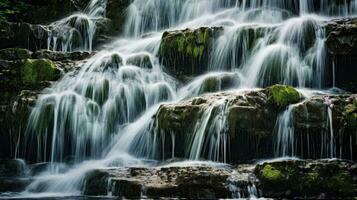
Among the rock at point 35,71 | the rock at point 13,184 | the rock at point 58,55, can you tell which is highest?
the rock at point 58,55

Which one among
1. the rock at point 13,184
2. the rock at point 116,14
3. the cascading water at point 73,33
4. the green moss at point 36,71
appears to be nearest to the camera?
the rock at point 13,184

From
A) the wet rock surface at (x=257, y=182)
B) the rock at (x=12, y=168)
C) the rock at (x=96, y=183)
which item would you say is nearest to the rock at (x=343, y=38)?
the wet rock surface at (x=257, y=182)

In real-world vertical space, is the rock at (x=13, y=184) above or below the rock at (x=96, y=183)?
below

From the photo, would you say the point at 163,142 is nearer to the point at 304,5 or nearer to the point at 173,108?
the point at 173,108

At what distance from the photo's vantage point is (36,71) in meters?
13.6

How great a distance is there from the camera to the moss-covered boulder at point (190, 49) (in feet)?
46.4

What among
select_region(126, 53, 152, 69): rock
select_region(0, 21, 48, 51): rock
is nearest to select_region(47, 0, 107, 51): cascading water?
select_region(0, 21, 48, 51): rock

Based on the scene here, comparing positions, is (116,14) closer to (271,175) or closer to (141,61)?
(141,61)

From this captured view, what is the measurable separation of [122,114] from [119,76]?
55.6 inches

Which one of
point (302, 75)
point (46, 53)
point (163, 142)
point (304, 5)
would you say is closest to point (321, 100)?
point (302, 75)

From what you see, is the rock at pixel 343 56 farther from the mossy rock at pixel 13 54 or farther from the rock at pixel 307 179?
the mossy rock at pixel 13 54

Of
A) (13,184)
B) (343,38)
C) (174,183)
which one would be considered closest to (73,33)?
(13,184)

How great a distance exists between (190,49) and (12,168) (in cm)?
592

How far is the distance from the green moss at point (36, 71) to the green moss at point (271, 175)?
734cm
